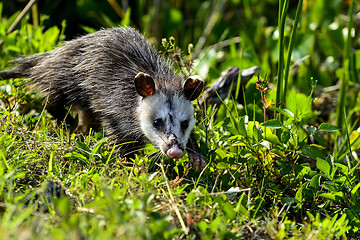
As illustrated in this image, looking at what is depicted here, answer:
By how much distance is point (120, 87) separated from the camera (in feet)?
11.8

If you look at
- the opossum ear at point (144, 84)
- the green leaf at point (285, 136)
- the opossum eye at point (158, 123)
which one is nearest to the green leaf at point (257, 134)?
the green leaf at point (285, 136)

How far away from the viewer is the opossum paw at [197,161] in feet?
10.00

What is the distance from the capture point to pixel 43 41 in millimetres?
4523

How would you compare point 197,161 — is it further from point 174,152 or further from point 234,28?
point 234,28

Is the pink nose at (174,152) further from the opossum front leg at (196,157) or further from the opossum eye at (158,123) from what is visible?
the opossum eye at (158,123)

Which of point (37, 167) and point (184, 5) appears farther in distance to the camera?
point (184, 5)

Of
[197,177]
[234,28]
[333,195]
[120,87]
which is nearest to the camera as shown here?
[333,195]

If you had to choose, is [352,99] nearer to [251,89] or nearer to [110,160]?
[251,89]

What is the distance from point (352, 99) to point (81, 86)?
2655mm

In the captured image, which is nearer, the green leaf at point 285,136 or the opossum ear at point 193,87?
the green leaf at point 285,136

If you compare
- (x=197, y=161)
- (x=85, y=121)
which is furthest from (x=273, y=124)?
(x=85, y=121)

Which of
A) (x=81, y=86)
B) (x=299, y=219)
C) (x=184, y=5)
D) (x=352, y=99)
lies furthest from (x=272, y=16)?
(x=299, y=219)

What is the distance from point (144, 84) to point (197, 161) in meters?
0.66

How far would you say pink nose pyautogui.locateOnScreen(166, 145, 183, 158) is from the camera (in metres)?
2.92
